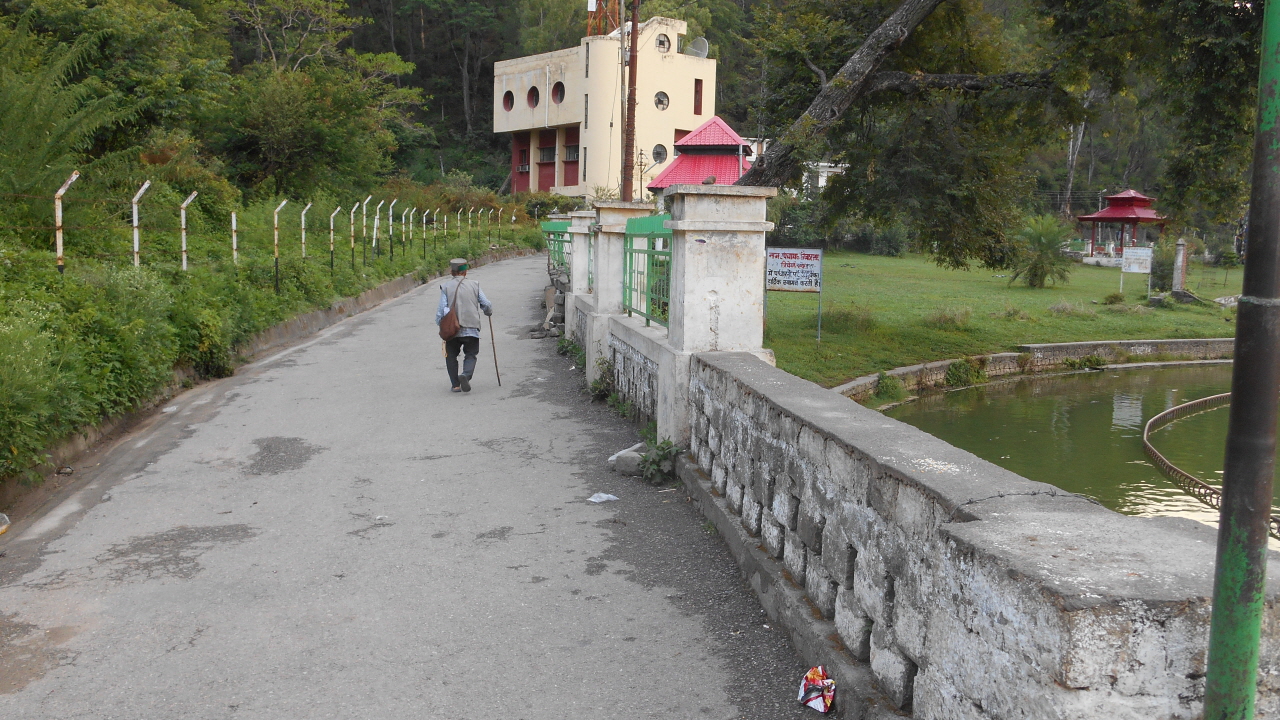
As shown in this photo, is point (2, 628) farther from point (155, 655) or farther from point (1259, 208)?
point (1259, 208)

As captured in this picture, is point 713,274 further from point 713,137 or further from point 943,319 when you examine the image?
point 713,137

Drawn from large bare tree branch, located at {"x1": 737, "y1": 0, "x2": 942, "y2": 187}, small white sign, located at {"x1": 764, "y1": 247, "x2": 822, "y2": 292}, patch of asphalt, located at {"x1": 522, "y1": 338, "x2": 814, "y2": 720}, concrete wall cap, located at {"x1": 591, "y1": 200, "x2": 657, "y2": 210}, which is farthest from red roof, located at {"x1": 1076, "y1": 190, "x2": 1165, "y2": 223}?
patch of asphalt, located at {"x1": 522, "y1": 338, "x2": 814, "y2": 720}

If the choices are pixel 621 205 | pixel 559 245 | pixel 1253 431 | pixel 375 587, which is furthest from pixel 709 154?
pixel 1253 431

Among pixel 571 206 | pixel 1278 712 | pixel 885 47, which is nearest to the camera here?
pixel 1278 712

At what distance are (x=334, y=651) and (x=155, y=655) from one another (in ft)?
2.67

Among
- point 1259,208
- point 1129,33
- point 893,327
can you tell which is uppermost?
point 1129,33

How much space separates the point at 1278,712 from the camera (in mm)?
2469

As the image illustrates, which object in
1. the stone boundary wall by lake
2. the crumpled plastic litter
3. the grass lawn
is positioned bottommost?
the stone boundary wall by lake

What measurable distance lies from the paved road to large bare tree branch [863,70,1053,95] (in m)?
10.6

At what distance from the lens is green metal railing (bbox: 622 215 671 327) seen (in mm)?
8594

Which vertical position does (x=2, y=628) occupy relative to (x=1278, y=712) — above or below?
below

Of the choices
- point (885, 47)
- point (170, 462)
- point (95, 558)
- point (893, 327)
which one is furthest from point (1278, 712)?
point (893, 327)

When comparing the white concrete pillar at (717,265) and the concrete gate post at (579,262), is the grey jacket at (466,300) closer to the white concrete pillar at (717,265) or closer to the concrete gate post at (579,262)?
the concrete gate post at (579,262)

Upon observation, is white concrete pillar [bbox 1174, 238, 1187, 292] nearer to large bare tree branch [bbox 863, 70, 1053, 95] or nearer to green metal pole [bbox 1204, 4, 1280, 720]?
large bare tree branch [bbox 863, 70, 1053, 95]
